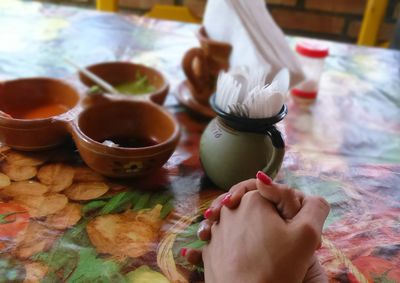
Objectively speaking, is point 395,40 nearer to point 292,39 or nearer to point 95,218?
point 292,39

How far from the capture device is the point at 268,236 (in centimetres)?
39

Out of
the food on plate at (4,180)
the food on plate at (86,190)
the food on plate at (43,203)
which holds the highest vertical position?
the food on plate at (86,190)

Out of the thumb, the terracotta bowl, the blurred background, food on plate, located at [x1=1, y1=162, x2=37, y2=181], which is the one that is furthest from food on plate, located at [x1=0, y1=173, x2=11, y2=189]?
the blurred background

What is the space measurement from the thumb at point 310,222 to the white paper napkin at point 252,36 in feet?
1.19

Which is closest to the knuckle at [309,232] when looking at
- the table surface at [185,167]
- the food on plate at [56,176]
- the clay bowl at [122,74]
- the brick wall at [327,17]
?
the table surface at [185,167]

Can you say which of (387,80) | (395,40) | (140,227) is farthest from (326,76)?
(140,227)

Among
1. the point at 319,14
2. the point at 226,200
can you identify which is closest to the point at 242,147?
the point at 226,200

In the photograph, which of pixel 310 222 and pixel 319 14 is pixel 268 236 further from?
pixel 319 14

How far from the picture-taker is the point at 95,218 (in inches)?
21.6

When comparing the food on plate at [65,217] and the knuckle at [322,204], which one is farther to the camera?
the food on plate at [65,217]

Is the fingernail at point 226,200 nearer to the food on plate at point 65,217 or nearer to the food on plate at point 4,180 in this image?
the food on plate at point 65,217

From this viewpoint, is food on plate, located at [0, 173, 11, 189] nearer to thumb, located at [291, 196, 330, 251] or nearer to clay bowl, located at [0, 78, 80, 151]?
clay bowl, located at [0, 78, 80, 151]

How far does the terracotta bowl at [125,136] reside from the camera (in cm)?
57

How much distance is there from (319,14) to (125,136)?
1774mm
